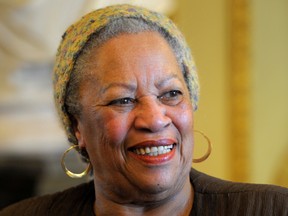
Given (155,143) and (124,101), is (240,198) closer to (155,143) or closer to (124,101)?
(155,143)

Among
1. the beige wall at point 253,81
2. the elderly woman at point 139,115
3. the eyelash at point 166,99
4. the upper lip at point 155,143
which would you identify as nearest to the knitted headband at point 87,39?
the elderly woman at point 139,115

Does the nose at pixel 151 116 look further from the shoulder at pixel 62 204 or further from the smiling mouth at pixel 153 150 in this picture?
the shoulder at pixel 62 204

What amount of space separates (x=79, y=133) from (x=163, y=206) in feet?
1.02

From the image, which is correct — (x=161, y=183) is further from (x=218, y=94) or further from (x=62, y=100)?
(x=218, y=94)

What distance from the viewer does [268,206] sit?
1382 millimetres

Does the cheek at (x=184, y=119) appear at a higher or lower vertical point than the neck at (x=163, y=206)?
higher

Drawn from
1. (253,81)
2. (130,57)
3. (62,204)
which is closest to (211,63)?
(253,81)

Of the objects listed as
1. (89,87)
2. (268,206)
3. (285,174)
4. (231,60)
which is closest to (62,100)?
(89,87)

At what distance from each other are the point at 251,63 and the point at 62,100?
1.57 metres

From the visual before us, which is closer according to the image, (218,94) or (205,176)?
(205,176)

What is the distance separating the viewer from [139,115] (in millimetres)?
1390

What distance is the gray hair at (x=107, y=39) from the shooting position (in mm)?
1453

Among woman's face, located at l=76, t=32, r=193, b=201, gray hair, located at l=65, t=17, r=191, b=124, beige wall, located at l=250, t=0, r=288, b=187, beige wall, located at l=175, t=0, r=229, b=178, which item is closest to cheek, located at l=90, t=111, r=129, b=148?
woman's face, located at l=76, t=32, r=193, b=201

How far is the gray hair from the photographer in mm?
1453
